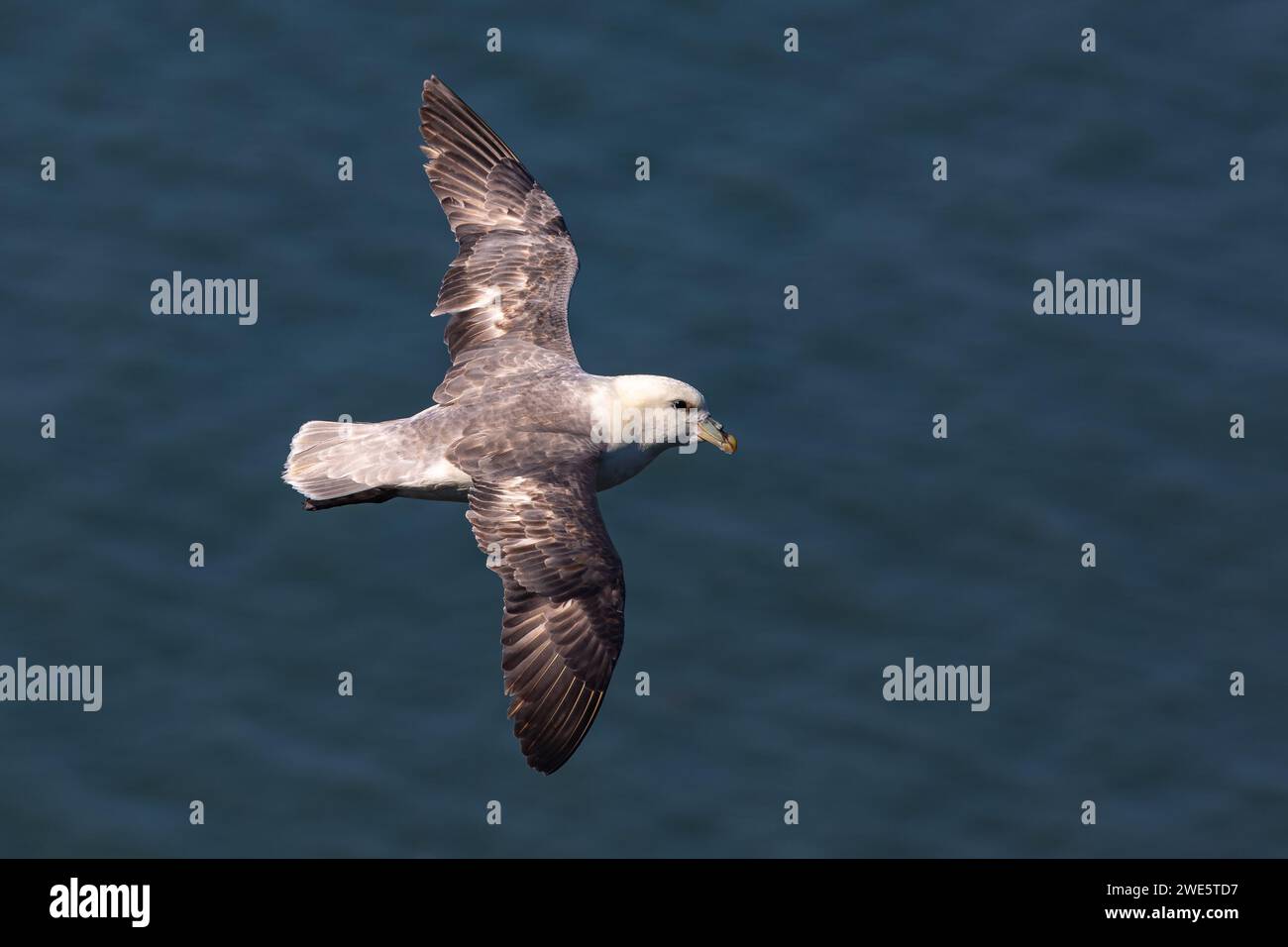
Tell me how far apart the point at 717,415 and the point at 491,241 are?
6.13m

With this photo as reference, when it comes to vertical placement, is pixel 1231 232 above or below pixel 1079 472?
above

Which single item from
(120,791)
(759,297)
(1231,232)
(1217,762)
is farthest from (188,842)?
(1231,232)

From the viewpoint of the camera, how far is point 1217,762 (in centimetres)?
2844

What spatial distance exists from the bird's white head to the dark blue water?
21.7 feet

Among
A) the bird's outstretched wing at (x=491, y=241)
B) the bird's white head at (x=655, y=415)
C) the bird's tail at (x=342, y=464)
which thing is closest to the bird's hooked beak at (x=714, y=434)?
the bird's white head at (x=655, y=415)

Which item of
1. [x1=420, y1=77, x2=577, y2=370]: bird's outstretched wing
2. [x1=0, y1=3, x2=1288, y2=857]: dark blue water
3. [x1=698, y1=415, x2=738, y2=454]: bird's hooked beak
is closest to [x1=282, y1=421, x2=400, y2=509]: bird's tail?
[x1=420, y1=77, x2=577, y2=370]: bird's outstretched wing

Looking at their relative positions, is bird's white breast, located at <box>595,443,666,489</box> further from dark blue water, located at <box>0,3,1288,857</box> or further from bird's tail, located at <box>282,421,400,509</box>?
dark blue water, located at <box>0,3,1288,857</box>

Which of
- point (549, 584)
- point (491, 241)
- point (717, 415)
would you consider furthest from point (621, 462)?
point (717, 415)

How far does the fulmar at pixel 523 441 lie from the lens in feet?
66.2

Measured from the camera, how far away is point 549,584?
20312 millimetres

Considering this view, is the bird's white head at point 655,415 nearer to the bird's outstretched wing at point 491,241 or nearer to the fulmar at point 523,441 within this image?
the fulmar at point 523,441

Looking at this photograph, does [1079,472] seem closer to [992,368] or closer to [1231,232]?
[992,368]

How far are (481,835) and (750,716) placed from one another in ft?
9.64

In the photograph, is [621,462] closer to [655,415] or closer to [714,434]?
[655,415]
